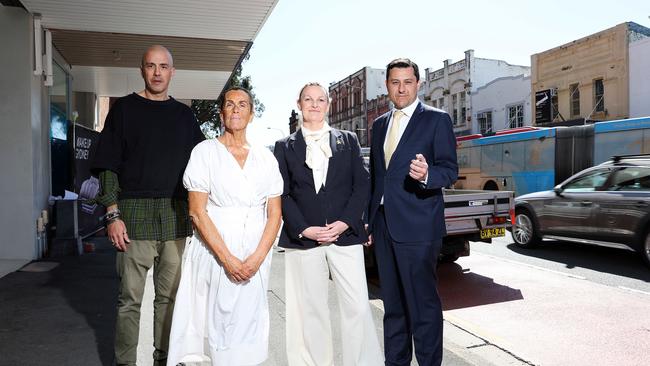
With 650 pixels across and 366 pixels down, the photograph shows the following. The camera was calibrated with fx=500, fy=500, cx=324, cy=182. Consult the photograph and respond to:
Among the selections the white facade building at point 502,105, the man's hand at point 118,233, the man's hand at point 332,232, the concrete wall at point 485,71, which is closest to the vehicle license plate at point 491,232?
the man's hand at point 332,232

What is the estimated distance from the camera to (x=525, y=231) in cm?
1035

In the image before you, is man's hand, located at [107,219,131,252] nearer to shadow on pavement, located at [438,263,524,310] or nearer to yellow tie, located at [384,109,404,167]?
yellow tie, located at [384,109,404,167]

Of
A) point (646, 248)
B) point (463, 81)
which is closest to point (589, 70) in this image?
point (463, 81)

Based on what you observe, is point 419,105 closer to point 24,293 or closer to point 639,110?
point 24,293

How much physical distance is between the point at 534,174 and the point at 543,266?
28.3 ft

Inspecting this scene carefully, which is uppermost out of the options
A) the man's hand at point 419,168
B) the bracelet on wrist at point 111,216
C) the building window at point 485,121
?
the building window at point 485,121

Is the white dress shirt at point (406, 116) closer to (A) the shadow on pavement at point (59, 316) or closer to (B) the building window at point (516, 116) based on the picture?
(A) the shadow on pavement at point (59, 316)

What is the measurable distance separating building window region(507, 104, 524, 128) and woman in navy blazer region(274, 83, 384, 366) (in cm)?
2976

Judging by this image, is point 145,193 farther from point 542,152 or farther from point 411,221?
point 542,152

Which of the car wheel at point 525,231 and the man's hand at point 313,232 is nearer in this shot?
the man's hand at point 313,232

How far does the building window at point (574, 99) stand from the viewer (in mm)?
26444

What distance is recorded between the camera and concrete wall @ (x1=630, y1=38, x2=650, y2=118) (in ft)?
74.3

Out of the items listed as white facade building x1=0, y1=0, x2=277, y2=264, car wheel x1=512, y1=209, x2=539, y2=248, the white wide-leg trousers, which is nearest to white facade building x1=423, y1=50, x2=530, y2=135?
car wheel x1=512, y1=209, x2=539, y2=248

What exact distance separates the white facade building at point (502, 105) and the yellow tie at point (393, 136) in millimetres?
28946
